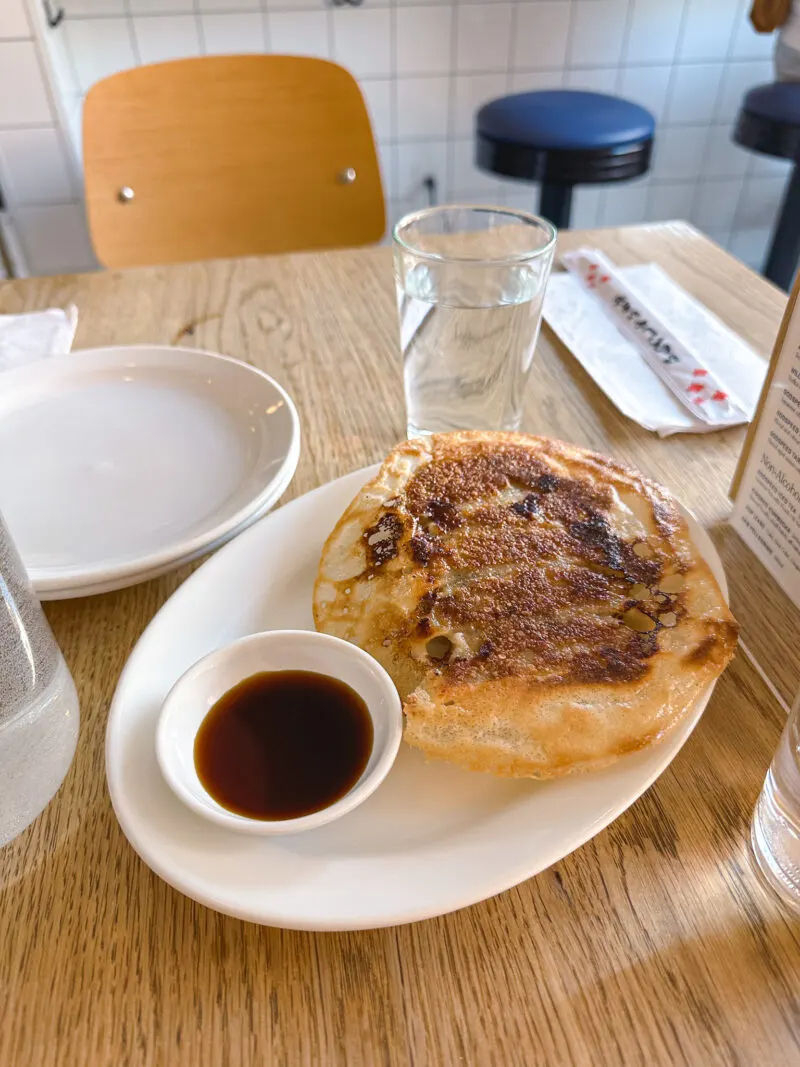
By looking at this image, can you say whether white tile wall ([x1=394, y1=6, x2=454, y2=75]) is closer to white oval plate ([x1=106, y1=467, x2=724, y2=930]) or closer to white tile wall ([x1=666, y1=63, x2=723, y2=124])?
white tile wall ([x1=666, y1=63, x2=723, y2=124])

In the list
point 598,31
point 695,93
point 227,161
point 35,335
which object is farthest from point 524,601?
point 695,93

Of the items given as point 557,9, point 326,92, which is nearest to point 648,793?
point 326,92

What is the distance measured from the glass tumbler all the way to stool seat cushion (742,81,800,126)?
8.07 ft

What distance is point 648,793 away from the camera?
0.60 meters

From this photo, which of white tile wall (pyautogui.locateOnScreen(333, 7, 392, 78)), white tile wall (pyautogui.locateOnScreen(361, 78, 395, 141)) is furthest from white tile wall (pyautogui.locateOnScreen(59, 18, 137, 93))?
white tile wall (pyautogui.locateOnScreen(361, 78, 395, 141))

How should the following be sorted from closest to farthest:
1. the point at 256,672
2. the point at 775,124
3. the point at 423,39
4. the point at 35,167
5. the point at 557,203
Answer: the point at 256,672 → the point at 775,124 → the point at 557,203 → the point at 35,167 → the point at 423,39

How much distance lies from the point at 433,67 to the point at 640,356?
2143 millimetres

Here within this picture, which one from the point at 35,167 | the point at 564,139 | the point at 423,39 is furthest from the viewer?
the point at 423,39

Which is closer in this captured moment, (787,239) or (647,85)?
(787,239)

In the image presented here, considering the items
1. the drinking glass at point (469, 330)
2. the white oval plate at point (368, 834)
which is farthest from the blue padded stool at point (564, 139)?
the white oval plate at point (368, 834)

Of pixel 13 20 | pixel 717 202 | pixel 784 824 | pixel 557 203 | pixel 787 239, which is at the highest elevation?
pixel 13 20

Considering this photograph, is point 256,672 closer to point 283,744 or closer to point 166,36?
point 283,744

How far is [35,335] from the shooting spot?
1.19 metres

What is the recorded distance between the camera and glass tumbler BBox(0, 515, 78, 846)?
0.53 meters
